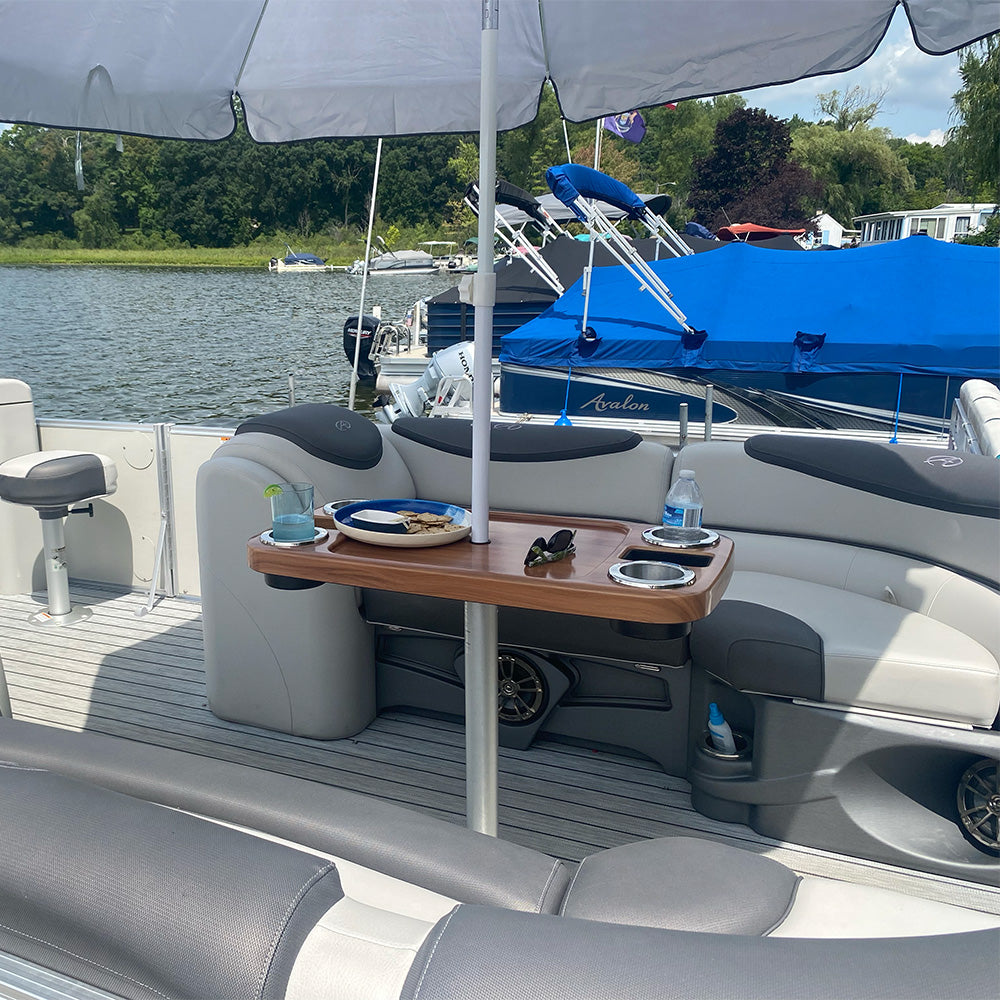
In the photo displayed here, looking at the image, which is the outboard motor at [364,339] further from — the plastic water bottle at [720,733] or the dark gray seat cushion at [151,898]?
the dark gray seat cushion at [151,898]

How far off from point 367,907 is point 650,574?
0.99 metres

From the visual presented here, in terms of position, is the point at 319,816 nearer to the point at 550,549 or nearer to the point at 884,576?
the point at 550,549

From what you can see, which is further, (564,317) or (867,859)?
(564,317)

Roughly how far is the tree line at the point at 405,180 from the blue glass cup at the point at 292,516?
15.2 metres

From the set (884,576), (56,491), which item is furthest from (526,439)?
(56,491)

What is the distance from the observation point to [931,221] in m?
41.0

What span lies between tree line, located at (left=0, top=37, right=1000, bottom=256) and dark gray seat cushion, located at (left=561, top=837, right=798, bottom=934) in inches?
615

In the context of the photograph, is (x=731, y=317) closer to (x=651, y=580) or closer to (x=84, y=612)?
(x=84, y=612)

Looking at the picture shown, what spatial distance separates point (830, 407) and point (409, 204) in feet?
109

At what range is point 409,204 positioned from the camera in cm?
3616

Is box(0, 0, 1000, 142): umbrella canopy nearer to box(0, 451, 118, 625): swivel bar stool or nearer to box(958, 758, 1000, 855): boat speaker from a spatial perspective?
box(0, 451, 118, 625): swivel bar stool

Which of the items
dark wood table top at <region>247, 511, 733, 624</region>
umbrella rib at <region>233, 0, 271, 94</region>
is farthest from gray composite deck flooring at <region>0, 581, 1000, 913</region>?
umbrella rib at <region>233, 0, 271, 94</region>

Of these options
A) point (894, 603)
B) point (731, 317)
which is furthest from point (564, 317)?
point (894, 603)

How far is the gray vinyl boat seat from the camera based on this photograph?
21.7 inches
